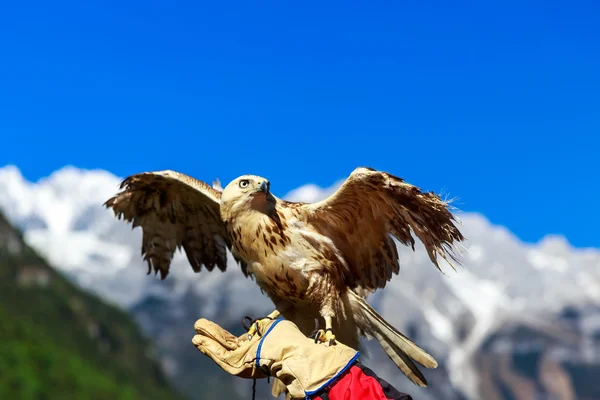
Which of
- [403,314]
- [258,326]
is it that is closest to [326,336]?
[258,326]

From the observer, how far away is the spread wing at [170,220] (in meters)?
6.32

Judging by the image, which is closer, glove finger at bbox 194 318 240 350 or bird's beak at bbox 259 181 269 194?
glove finger at bbox 194 318 240 350

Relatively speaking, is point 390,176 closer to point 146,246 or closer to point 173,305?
point 146,246

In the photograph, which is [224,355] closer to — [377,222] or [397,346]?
[397,346]

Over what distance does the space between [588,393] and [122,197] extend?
158626mm

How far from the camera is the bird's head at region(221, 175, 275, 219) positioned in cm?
542

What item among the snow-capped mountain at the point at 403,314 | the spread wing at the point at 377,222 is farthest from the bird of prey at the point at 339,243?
the snow-capped mountain at the point at 403,314

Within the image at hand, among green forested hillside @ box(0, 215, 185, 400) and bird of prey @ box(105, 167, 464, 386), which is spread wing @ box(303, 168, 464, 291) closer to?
bird of prey @ box(105, 167, 464, 386)

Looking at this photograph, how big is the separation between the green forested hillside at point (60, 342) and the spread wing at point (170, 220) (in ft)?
105

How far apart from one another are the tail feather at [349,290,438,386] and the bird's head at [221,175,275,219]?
96 cm

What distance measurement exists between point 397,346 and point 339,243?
830mm

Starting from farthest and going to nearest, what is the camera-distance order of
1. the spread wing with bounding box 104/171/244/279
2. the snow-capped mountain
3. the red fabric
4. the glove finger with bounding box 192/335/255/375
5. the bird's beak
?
the snow-capped mountain, the spread wing with bounding box 104/171/244/279, the bird's beak, the glove finger with bounding box 192/335/255/375, the red fabric

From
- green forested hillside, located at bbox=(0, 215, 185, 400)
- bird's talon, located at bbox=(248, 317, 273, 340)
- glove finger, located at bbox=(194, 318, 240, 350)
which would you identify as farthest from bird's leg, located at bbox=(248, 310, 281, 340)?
green forested hillside, located at bbox=(0, 215, 185, 400)

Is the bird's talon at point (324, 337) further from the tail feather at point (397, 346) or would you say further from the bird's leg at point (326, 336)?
the tail feather at point (397, 346)
